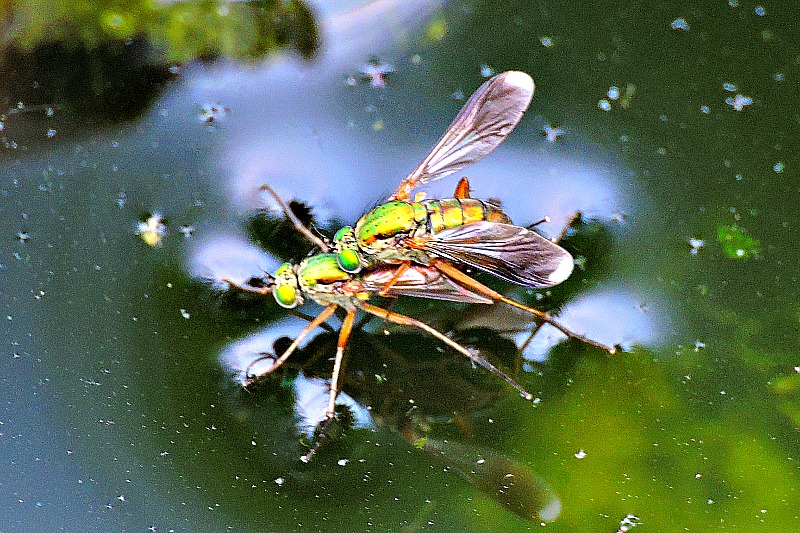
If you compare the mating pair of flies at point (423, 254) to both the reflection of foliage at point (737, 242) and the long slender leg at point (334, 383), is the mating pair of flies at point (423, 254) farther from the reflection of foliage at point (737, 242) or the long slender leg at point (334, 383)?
the reflection of foliage at point (737, 242)

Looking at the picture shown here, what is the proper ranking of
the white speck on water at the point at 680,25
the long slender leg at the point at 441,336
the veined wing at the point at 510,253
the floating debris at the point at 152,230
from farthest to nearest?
the white speck on water at the point at 680,25 < the floating debris at the point at 152,230 < the long slender leg at the point at 441,336 < the veined wing at the point at 510,253

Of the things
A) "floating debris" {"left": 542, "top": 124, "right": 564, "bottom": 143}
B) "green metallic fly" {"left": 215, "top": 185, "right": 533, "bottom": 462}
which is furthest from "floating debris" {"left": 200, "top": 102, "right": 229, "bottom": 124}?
"floating debris" {"left": 542, "top": 124, "right": 564, "bottom": 143}

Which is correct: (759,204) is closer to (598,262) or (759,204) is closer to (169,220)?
(598,262)

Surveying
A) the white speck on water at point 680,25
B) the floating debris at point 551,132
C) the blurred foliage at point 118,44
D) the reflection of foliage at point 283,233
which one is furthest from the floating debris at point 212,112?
the white speck on water at point 680,25

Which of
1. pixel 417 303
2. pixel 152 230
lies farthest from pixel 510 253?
pixel 152 230

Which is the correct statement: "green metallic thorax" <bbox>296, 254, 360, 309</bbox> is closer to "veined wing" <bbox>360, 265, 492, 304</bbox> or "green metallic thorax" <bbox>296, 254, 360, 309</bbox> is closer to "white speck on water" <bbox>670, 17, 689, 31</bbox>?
"veined wing" <bbox>360, 265, 492, 304</bbox>

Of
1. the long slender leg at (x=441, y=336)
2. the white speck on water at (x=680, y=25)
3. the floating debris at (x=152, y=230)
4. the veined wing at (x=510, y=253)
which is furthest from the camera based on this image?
the white speck on water at (x=680, y=25)

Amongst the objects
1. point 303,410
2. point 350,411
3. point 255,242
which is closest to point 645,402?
point 350,411
